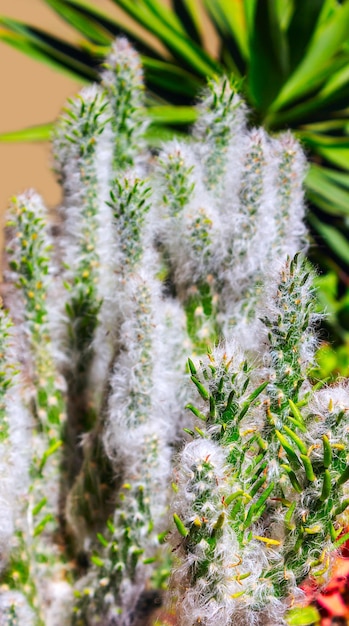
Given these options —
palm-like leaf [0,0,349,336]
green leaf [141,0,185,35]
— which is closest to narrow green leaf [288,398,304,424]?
palm-like leaf [0,0,349,336]

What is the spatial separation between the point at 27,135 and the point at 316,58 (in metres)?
0.54

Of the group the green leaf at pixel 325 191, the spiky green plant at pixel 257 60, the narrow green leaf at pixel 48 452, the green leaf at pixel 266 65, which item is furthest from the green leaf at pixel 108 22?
the narrow green leaf at pixel 48 452

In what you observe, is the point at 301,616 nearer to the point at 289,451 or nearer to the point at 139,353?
the point at 289,451

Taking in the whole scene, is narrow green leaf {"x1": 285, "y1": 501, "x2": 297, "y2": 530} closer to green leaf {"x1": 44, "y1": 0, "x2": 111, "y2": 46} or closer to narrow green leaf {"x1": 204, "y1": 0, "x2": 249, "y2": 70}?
narrow green leaf {"x1": 204, "y1": 0, "x2": 249, "y2": 70}

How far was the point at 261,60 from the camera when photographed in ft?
3.42

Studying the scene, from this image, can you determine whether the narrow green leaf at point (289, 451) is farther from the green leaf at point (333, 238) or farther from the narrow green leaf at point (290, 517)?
the green leaf at point (333, 238)

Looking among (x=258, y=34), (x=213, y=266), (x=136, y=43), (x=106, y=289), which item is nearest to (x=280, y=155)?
(x=213, y=266)

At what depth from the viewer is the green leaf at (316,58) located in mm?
1065

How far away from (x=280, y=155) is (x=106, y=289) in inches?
10.0

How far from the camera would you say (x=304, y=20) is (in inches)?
40.9

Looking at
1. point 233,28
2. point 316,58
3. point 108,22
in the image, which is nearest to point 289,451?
point 316,58

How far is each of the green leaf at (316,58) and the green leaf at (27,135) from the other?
0.43 meters

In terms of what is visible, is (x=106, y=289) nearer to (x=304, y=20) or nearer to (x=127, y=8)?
(x=304, y=20)

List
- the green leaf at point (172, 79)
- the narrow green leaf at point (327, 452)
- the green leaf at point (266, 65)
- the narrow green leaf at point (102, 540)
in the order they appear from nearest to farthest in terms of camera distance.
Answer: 1. the narrow green leaf at point (327, 452)
2. the narrow green leaf at point (102, 540)
3. the green leaf at point (266, 65)
4. the green leaf at point (172, 79)
